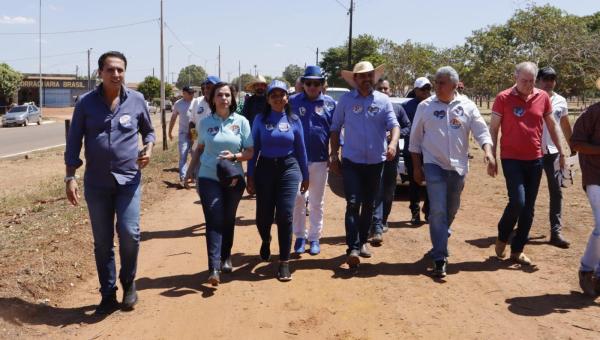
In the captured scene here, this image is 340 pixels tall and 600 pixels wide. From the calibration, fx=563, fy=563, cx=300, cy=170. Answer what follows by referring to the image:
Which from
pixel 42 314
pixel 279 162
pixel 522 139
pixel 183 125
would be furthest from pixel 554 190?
pixel 183 125

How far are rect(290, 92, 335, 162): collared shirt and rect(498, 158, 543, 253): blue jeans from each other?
182 centimetres

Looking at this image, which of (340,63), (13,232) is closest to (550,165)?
(13,232)

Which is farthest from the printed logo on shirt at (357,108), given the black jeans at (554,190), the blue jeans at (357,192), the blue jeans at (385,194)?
the black jeans at (554,190)

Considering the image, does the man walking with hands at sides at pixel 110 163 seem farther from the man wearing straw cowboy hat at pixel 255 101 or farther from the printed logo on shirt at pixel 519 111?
the printed logo on shirt at pixel 519 111

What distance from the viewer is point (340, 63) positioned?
72.9 metres

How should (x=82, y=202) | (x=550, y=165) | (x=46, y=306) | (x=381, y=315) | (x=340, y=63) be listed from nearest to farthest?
(x=381, y=315)
(x=46, y=306)
(x=550, y=165)
(x=82, y=202)
(x=340, y=63)

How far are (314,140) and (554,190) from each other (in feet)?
9.12

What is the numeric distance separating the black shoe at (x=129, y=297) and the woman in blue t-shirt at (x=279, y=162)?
1309mm

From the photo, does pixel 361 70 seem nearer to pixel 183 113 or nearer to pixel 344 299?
pixel 344 299

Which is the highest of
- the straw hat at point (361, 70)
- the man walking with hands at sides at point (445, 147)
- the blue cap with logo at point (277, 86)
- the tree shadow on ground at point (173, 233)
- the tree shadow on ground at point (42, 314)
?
the straw hat at point (361, 70)

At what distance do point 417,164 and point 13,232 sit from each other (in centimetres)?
486

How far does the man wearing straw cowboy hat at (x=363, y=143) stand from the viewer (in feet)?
17.6

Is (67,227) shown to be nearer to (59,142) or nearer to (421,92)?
(421,92)

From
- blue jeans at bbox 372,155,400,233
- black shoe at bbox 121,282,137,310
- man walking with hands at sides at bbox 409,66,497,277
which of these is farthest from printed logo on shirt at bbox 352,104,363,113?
black shoe at bbox 121,282,137,310
